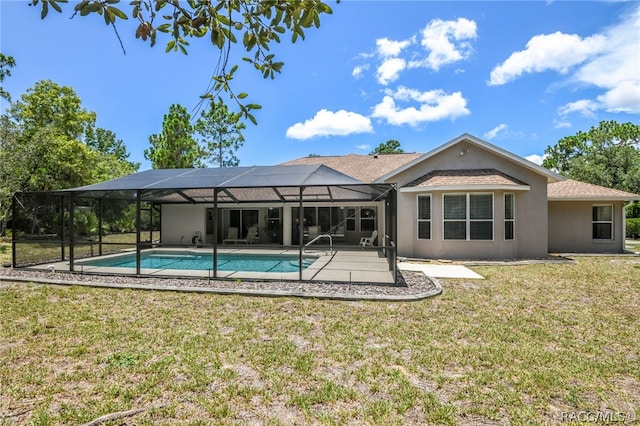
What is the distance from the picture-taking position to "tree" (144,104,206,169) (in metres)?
29.1

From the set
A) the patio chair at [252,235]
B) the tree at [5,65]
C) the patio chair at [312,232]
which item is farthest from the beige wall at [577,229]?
the tree at [5,65]

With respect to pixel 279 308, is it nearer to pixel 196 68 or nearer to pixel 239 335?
pixel 239 335

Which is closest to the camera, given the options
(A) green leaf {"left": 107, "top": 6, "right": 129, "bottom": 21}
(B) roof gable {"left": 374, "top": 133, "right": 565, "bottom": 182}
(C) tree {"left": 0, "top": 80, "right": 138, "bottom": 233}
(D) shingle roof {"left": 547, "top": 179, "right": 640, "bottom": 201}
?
(A) green leaf {"left": 107, "top": 6, "right": 129, "bottom": 21}

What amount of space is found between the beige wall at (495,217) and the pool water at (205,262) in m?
4.63

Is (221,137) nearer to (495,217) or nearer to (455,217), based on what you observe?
(455,217)

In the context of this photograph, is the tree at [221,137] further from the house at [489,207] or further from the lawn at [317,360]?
the lawn at [317,360]

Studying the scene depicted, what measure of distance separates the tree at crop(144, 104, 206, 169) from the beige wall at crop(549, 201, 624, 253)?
2831 centimetres

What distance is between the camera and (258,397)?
3297 mm

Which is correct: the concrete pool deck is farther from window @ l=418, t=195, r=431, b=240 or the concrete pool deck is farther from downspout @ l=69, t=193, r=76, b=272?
window @ l=418, t=195, r=431, b=240

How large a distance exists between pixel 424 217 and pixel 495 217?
2.71 metres

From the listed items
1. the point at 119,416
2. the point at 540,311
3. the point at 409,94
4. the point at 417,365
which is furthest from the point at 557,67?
the point at 119,416

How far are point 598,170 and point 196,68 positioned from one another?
40019 mm

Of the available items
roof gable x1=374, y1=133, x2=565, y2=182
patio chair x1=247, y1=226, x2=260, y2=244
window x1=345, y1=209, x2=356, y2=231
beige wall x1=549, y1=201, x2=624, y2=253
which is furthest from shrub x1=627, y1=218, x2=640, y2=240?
patio chair x1=247, y1=226, x2=260, y2=244

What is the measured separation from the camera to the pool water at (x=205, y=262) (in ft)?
36.9
